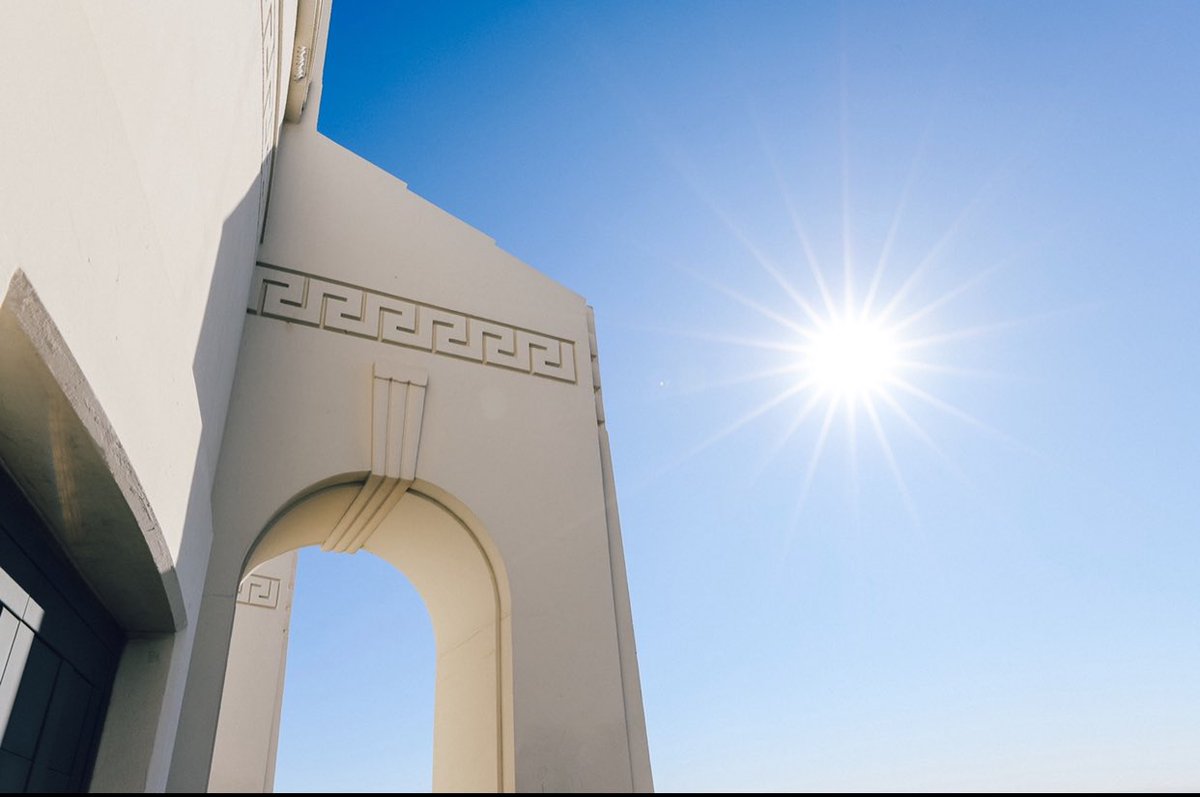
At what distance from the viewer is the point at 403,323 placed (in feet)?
17.6

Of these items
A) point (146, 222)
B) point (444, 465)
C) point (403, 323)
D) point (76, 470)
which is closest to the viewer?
point (76, 470)

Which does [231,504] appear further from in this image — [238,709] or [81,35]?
[238,709]

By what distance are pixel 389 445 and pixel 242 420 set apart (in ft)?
2.75

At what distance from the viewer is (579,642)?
186 inches

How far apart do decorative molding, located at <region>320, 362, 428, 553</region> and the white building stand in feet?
0.06

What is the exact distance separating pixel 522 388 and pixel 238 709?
5022 millimetres

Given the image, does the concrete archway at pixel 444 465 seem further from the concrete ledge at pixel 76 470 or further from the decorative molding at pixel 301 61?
the concrete ledge at pixel 76 470

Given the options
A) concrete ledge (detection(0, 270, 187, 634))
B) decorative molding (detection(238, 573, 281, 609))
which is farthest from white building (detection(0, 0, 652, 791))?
decorative molding (detection(238, 573, 281, 609))

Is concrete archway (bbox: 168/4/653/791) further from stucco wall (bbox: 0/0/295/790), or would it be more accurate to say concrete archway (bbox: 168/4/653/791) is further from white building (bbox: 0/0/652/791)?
stucco wall (bbox: 0/0/295/790)

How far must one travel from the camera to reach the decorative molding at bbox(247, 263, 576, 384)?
5.06 meters

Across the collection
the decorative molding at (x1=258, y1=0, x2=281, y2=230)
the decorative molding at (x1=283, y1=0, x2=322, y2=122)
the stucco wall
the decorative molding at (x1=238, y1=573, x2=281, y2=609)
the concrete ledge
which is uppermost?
the decorative molding at (x1=283, y1=0, x2=322, y2=122)

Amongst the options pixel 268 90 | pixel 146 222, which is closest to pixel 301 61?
pixel 268 90

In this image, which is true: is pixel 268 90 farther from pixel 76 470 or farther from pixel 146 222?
pixel 76 470

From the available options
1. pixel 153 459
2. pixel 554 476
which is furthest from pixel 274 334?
pixel 153 459
